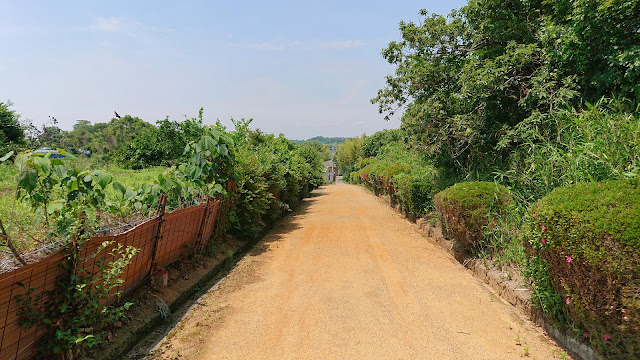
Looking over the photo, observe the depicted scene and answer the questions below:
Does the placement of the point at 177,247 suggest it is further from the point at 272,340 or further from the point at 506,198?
the point at 506,198

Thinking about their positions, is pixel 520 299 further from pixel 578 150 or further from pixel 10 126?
pixel 10 126

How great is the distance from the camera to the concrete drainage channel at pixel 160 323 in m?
3.04

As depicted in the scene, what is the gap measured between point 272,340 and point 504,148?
5357mm

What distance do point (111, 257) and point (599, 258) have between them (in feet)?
12.9

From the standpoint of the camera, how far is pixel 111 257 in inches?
119

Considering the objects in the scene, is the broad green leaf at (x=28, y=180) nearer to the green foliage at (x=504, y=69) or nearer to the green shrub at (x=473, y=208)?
the green shrub at (x=473, y=208)

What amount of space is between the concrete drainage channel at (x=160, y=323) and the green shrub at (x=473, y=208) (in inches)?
149

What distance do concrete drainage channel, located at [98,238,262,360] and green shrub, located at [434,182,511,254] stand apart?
380cm

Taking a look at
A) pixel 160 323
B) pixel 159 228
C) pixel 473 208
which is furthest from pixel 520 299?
pixel 159 228

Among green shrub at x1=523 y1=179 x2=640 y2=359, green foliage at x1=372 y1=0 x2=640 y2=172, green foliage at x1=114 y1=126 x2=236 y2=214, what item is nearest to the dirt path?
green shrub at x1=523 y1=179 x2=640 y2=359

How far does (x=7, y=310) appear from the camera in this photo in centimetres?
216

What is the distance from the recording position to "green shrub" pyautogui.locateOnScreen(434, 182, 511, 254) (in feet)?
16.8

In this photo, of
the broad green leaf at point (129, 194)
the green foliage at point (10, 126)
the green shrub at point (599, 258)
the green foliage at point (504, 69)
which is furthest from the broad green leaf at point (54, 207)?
the green foliage at point (10, 126)

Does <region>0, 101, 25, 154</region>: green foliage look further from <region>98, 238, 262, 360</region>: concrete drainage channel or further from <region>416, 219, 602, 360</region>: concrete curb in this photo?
<region>416, 219, 602, 360</region>: concrete curb
